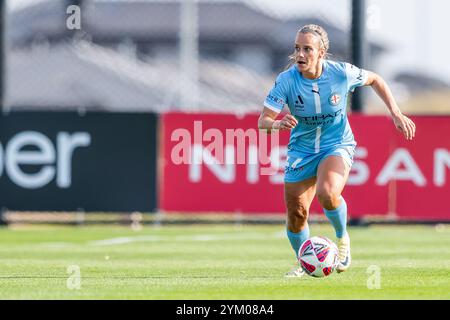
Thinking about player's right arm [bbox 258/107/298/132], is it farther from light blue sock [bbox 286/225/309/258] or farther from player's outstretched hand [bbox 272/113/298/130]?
light blue sock [bbox 286/225/309/258]

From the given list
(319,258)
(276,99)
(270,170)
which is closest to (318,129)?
(276,99)

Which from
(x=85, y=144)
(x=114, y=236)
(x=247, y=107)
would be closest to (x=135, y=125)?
(x=85, y=144)

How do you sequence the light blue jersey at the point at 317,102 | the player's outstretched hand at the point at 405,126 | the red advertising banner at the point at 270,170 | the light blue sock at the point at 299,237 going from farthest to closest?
1. the red advertising banner at the point at 270,170
2. the light blue sock at the point at 299,237
3. the light blue jersey at the point at 317,102
4. the player's outstretched hand at the point at 405,126

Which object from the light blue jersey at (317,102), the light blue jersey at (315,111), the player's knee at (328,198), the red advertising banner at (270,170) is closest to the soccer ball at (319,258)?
the player's knee at (328,198)

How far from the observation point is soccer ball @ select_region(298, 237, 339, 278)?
1126 cm

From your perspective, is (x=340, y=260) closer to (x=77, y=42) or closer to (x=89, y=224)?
(x=89, y=224)

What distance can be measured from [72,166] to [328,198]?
32.4ft

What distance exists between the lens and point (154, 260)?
14266 millimetres

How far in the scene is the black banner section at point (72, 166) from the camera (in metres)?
20.7

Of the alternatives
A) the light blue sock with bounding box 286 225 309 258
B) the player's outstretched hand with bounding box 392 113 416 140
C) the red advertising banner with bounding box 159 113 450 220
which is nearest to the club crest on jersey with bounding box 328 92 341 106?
the player's outstretched hand with bounding box 392 113 416 140

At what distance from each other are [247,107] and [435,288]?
98.7ft

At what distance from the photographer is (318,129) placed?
1177 centimetres

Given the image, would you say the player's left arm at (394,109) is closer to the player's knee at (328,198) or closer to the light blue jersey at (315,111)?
the light blue jersey at (315,111)

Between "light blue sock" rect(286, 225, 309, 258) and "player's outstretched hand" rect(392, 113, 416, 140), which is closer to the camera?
"player's outstretched hand" rect(392, 113, 416, 140)
